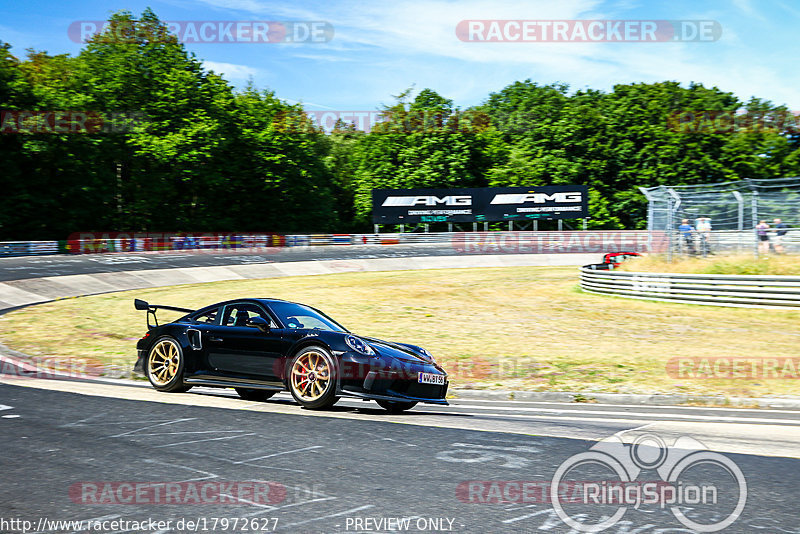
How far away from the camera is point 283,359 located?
8898 millimetres

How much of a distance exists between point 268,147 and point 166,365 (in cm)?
5408

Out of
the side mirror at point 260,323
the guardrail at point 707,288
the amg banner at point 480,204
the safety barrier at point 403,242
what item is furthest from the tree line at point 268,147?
the side mirror at point 260,323

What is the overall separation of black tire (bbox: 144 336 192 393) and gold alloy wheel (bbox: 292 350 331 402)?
190 cm

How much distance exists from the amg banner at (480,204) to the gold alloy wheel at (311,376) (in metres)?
46.4

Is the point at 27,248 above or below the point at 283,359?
above

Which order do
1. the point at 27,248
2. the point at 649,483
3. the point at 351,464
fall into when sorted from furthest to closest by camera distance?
1. the point at 27,248
2. the point at 351,464
3. the point at 649,483

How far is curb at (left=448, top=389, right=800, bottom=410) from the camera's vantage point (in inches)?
388

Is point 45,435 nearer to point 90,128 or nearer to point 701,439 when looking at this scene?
point 701,439

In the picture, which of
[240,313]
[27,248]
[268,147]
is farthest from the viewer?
[268,147]

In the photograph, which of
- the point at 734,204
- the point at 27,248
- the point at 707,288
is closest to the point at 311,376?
the point at 734,204

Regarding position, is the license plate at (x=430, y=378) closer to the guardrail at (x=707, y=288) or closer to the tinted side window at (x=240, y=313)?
the tinted side window at (x=240, y=313)

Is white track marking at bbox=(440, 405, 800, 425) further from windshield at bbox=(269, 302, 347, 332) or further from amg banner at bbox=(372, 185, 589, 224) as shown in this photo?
amg banner at bbox=(372, 185, 589, 224)

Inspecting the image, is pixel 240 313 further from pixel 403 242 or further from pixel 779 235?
pixel 403 242

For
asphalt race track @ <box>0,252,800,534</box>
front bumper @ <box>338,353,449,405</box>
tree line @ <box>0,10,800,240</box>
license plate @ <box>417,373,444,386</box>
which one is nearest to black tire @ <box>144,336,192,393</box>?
asphalt race track @ <box>0,252,800,534</box>
